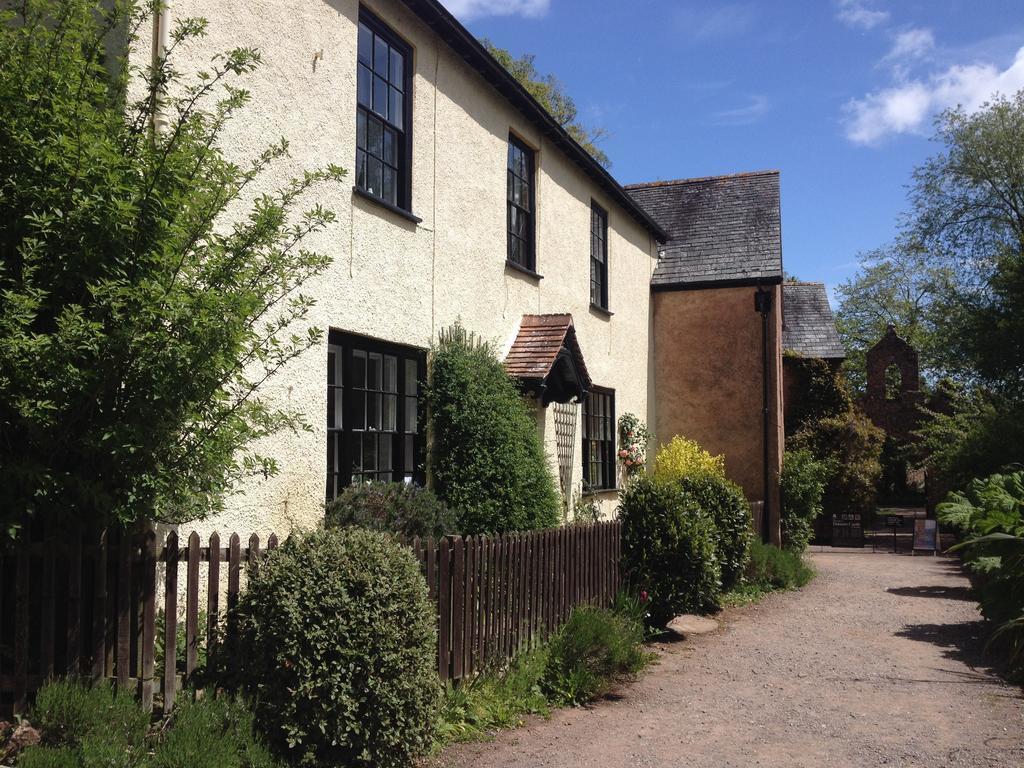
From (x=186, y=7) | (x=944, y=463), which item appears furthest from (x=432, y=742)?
(x=944, y=463)

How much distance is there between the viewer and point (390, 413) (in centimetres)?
955

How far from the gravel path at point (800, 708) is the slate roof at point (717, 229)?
30.5ft

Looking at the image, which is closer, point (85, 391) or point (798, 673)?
point (85, 391)

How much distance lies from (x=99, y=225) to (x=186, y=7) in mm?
2981

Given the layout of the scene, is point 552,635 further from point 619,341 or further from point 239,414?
point 619,341

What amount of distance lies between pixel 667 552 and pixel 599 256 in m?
7.65

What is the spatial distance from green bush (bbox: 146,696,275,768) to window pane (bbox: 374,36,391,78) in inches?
267

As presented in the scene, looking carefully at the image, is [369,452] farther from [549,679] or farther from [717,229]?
[717,229]

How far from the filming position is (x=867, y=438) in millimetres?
23500

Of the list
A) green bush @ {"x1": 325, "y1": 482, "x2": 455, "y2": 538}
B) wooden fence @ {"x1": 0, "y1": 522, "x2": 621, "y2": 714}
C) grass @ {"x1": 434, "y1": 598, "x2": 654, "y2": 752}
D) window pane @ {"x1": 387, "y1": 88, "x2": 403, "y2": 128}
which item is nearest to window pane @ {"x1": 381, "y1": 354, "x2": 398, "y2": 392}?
green bush @ {"x1": 325, "y1": 482, "x2": 455, "y2": 538}

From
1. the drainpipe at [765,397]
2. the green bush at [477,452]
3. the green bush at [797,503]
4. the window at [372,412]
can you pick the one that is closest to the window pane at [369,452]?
the window at [372,412]

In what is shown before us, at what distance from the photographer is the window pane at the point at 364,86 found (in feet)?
29.9

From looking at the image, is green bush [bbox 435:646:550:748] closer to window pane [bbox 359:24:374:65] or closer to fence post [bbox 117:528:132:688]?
fence post [bbox 117:528:132:688]

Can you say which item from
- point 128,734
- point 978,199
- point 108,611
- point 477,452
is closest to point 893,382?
point 978,199
